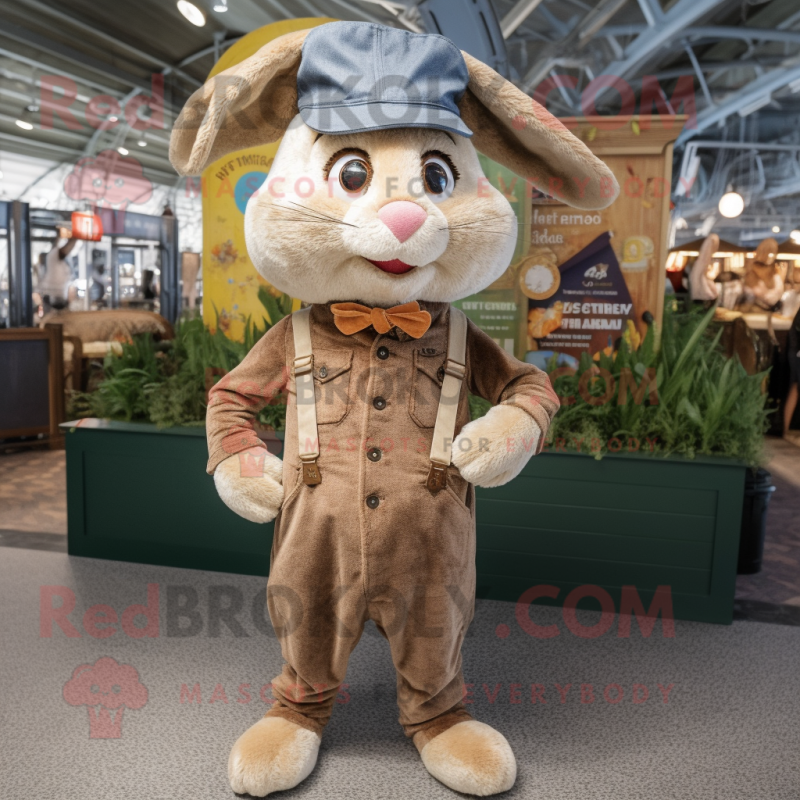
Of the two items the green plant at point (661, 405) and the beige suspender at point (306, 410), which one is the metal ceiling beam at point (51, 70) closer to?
the green plant at point (661, 405)

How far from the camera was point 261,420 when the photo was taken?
2.64 m

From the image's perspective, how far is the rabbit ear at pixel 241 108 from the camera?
141 cm

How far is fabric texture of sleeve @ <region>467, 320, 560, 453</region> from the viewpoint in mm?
1484

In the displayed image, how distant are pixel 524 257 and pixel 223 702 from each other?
220cm

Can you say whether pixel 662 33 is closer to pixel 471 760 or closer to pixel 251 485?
pixel 251 485

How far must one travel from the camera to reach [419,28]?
5.44m

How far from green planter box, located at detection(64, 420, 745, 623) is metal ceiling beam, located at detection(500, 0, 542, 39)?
403 cm

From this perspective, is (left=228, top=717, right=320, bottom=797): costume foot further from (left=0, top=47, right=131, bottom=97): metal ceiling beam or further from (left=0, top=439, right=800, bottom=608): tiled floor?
(left=0, top=47, right=131, bottom=97): metal ceiling beam

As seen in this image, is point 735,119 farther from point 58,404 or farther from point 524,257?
point 58,404

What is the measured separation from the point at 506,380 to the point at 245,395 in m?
0.55

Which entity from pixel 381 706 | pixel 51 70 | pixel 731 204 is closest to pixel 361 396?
pixel 381 706

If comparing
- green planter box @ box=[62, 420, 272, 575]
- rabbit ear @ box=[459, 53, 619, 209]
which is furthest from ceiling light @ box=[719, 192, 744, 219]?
rabbit ear @ box=[459, 53, 619, 209]

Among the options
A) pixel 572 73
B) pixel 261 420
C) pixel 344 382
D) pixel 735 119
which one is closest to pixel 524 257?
pixel 261 420

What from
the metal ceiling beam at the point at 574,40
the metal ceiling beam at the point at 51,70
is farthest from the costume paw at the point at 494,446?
the metal ceiling beam at the point at 51,70
